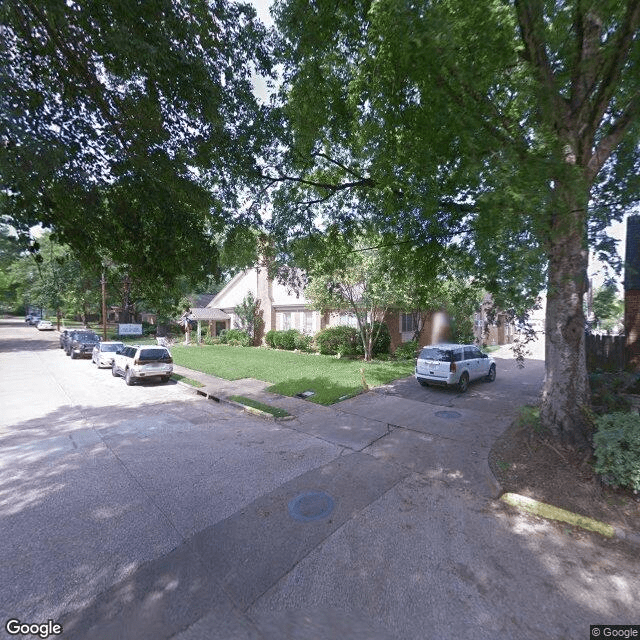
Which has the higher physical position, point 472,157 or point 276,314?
point 472,157

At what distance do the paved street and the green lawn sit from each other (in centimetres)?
434

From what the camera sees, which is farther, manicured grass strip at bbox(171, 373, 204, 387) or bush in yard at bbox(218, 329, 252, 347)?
bush in yard at bbox(218, 329, 252, 347)

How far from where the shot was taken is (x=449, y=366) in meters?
12.0

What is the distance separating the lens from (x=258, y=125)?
705 centimetres

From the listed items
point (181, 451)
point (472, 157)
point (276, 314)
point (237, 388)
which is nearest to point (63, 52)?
point (472, 157)

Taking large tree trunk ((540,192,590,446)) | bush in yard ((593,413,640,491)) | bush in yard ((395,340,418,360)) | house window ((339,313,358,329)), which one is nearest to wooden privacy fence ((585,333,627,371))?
large tree trunk ((540,192,590,446))

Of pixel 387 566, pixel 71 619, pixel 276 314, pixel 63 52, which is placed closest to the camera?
pixel 71 619

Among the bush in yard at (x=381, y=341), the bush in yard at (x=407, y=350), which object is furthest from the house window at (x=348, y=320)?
the bush in yard at (x=407, y=350)

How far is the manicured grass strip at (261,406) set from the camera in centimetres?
964

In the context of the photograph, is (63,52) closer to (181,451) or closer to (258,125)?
(258,125)

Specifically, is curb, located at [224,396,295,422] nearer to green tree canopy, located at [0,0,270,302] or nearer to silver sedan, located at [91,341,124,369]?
green tree canopy, located at [0,0,270,302]

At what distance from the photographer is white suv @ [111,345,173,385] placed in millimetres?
14172

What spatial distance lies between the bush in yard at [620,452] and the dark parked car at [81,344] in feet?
88.1

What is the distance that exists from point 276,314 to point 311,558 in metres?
23.7
